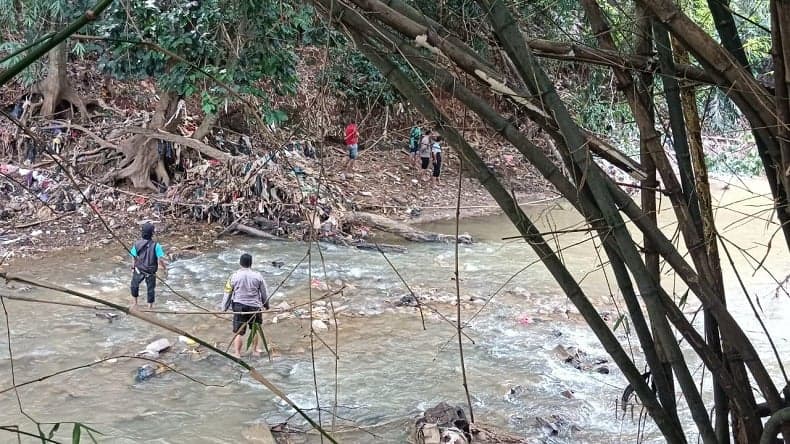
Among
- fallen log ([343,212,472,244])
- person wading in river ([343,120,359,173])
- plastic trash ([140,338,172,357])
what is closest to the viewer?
plastic trash ([140,338,172,357])

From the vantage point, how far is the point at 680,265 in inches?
62.0

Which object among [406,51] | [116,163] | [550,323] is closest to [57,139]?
[116,163]

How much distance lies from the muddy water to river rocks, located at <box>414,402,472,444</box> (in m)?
0.21

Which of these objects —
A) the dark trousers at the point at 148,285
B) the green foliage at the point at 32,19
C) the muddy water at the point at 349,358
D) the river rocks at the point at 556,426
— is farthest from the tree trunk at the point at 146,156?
the river rocks at the point at 556,426

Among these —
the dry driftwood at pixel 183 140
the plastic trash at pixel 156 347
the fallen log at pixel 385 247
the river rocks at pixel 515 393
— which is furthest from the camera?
the dry driftwood at pixel 183 140

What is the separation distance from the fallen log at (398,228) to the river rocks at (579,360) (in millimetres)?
3704

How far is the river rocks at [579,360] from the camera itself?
219 inches

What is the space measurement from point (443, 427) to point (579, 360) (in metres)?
2.02

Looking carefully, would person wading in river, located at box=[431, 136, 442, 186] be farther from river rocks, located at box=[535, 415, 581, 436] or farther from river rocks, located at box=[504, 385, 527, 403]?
river rocks, located at box=[535, 415, 581, 436]

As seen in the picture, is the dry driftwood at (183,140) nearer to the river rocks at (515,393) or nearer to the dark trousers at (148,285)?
the dark trousers at (148,285)

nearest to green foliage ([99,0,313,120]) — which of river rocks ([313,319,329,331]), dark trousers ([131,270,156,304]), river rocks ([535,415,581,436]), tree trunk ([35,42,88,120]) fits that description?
dark trousers ([131,270,156,304])

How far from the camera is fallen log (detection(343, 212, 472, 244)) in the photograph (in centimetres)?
965

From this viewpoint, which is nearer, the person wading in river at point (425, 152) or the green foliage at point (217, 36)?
the green foliage at point (217, 36)

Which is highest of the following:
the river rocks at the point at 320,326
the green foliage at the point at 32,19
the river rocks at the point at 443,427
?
the green foliage at the point at 32,19
